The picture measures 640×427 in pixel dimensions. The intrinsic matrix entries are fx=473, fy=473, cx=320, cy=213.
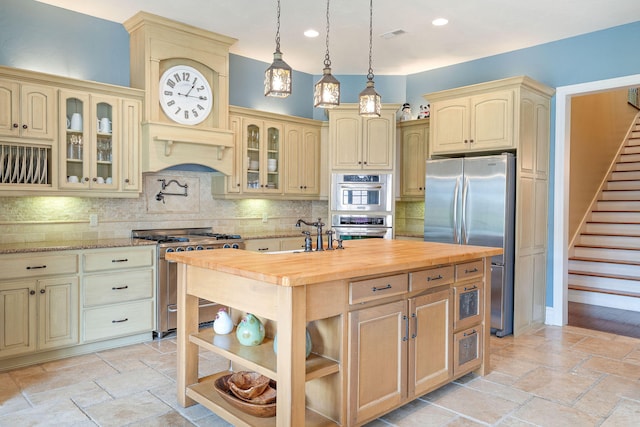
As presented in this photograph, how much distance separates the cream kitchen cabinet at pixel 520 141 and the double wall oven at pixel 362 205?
0.86 m

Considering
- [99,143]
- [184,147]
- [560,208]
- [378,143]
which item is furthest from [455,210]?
[99,143]

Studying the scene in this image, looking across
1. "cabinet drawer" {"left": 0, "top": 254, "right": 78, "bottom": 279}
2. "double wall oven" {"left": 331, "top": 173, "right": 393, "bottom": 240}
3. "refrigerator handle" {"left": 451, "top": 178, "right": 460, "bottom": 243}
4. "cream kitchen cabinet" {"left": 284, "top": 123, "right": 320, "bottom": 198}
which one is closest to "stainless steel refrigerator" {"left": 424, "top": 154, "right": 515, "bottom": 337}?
"refrigerator handle" {"left": 451, "top": 178, "right": 460, "bottom": 243}

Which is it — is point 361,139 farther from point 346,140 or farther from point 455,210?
point 455,210

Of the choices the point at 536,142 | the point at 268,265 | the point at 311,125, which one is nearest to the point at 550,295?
the point at 536,142

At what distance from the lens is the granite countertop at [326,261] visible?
2.16m

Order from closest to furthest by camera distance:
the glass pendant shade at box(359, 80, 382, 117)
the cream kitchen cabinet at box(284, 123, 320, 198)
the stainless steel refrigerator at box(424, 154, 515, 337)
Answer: the glass pendant shade at box(359, 80, 382, 117) < the stainless steel refrigerator at box(424, 154, 515, 337) < the cream kitchen cabinet at box(284, 123, 320, 198)

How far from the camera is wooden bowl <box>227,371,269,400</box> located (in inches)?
102

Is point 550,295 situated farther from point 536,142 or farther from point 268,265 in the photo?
point 268,265

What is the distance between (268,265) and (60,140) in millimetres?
2517

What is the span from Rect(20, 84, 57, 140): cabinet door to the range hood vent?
2.47ft

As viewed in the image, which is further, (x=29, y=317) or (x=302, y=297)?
(x=29, y=317)

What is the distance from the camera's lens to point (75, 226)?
4.25m

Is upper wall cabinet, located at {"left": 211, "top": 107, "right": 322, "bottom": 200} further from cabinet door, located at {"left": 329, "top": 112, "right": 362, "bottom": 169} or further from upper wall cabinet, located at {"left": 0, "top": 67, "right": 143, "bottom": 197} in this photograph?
Answer: upper wall cabinet, located at {"left": 0, "top": 67, "right": 143, "bottom": 197}

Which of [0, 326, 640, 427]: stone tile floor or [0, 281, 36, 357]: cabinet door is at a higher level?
[0, 281, 36, 357]: cabinet door
